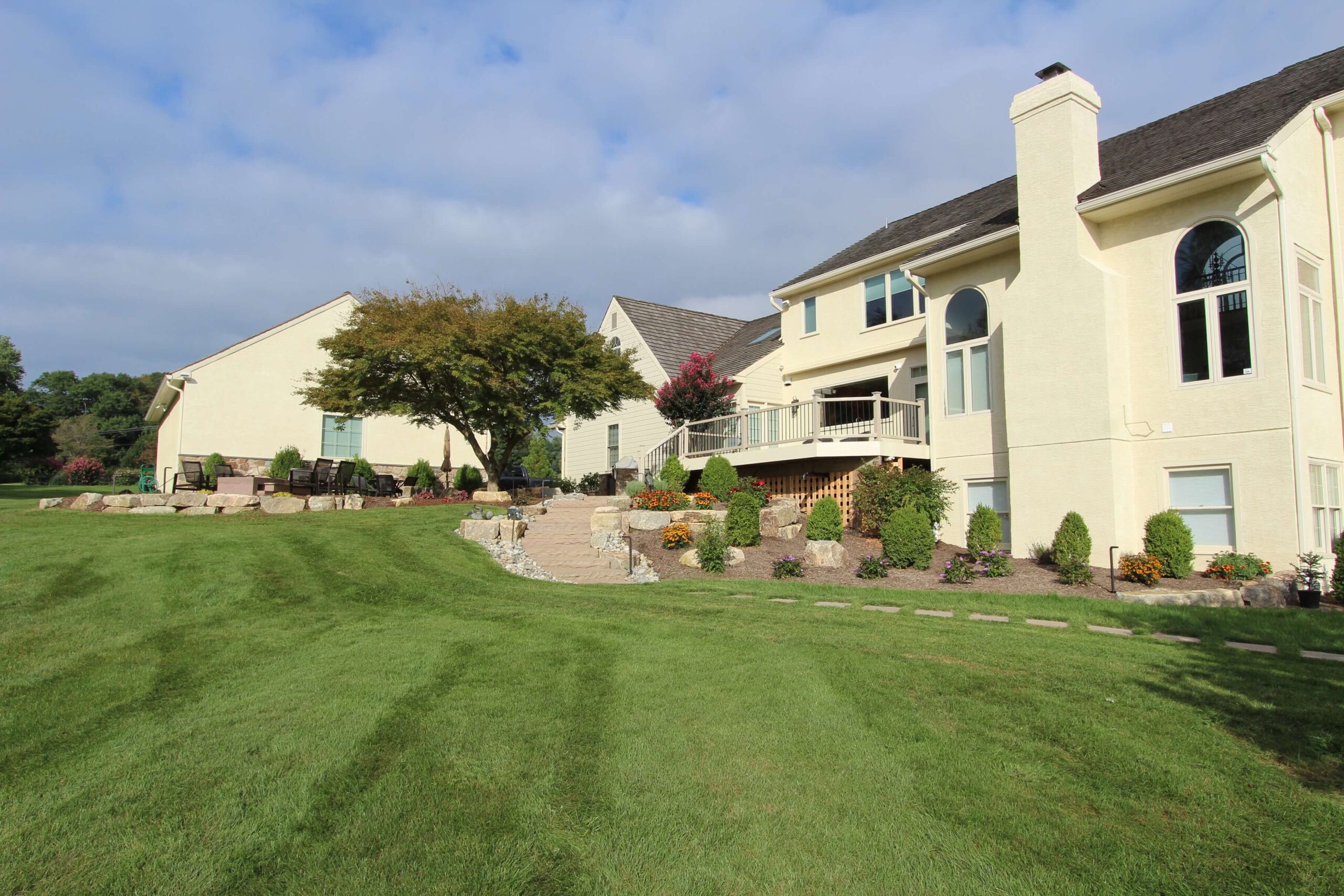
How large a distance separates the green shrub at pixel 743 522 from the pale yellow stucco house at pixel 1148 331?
2665mm

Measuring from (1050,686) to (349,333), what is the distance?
16373mm

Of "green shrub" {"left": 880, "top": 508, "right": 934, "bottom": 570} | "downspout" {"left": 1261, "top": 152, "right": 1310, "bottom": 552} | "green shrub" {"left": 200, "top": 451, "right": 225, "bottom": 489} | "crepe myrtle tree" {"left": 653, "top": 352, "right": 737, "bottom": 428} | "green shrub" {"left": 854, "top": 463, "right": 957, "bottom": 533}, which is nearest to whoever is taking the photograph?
"downspout" {"left": 1261, "top": 152, "right": 1310, "bottom": 552}

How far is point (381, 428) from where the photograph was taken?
2591 centimetres

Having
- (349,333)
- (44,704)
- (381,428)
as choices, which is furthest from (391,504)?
(44,704)

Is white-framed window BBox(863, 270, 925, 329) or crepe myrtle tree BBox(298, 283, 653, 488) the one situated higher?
white-framed window BBox(863, 270, 925, 329)

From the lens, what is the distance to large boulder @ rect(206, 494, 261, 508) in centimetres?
1552

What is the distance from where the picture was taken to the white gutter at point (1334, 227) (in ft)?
37.9

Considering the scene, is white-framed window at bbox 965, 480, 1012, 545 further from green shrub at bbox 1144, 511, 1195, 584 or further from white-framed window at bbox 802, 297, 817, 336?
white-framed window at bbox 802, 297, 817, 336

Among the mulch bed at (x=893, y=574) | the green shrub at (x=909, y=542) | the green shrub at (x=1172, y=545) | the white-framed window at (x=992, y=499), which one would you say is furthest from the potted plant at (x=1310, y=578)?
the green shrub at (x=909, y=542)

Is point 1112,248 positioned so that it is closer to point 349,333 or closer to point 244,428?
point 349,333

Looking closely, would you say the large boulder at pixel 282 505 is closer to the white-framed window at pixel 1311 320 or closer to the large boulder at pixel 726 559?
the large boulder at pixel 726 559

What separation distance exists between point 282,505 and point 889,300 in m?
14.3

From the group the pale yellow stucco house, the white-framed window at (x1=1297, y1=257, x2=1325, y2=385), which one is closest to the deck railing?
the pale yellow stucco house

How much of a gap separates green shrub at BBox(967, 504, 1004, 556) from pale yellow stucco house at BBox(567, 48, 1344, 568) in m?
0.40
